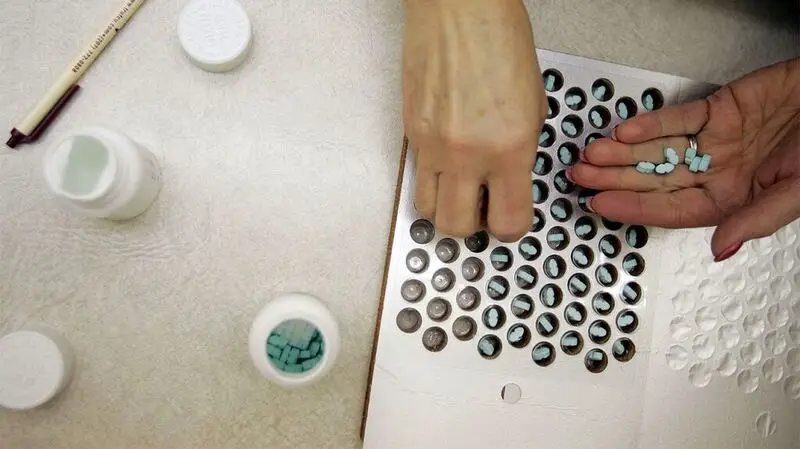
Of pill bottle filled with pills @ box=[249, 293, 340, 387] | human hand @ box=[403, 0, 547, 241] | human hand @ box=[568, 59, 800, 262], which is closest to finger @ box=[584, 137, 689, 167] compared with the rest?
human hand @ box=[568, 59, 800, 262]

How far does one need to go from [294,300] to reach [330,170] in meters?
0.13

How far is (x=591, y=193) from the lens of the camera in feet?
1.81

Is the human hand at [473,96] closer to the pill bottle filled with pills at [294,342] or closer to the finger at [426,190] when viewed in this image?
the finger at [426,190]

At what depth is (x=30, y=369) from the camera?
49 cm

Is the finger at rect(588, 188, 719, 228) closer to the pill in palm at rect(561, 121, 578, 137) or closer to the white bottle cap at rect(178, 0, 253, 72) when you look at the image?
the pill in palm at rect(561, 121, 578, 137)

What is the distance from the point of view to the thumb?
0.48m

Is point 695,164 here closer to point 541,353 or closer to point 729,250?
point 729,250

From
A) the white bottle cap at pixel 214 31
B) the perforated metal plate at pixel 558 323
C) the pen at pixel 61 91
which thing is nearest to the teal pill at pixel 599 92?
the perforated metal plate at pixel 558 323

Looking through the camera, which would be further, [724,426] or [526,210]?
[724,426]

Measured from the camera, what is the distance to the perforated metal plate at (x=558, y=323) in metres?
0.52

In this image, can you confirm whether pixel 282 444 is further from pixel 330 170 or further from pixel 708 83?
pixel 708 83

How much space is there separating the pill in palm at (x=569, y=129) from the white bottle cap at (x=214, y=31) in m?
0.30

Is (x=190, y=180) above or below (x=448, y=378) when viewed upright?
above

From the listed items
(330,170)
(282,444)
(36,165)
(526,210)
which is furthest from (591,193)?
(36,165)
